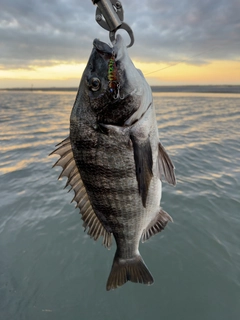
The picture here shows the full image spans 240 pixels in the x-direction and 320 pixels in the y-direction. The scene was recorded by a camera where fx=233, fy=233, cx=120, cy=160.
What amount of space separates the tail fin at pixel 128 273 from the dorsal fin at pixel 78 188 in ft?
0.85

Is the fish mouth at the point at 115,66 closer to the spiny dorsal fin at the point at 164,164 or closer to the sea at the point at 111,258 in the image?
the spiny dorsal fin at the point at 164,164

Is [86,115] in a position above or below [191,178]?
above

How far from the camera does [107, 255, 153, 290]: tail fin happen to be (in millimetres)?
2463

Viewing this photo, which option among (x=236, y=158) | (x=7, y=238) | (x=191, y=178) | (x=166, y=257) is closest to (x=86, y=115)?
(x=166, y=257)

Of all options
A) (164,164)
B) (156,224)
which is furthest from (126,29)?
(156,224)

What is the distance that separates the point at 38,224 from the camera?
517cm

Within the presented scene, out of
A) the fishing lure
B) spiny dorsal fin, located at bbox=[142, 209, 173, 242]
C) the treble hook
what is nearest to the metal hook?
the treble hook

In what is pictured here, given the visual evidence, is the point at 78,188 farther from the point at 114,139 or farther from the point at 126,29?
the point at 126,29

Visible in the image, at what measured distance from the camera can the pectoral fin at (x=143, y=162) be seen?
204 cm

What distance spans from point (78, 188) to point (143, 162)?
0.74m

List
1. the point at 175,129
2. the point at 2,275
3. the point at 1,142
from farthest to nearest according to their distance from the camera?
the point at 175,129 → the point at 1,142 → the point at 2,275

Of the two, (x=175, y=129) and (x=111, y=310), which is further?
(x=175, y=129)

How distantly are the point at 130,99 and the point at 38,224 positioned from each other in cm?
417

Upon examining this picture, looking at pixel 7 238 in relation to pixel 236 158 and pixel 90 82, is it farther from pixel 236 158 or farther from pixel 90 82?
pixel 236 158
